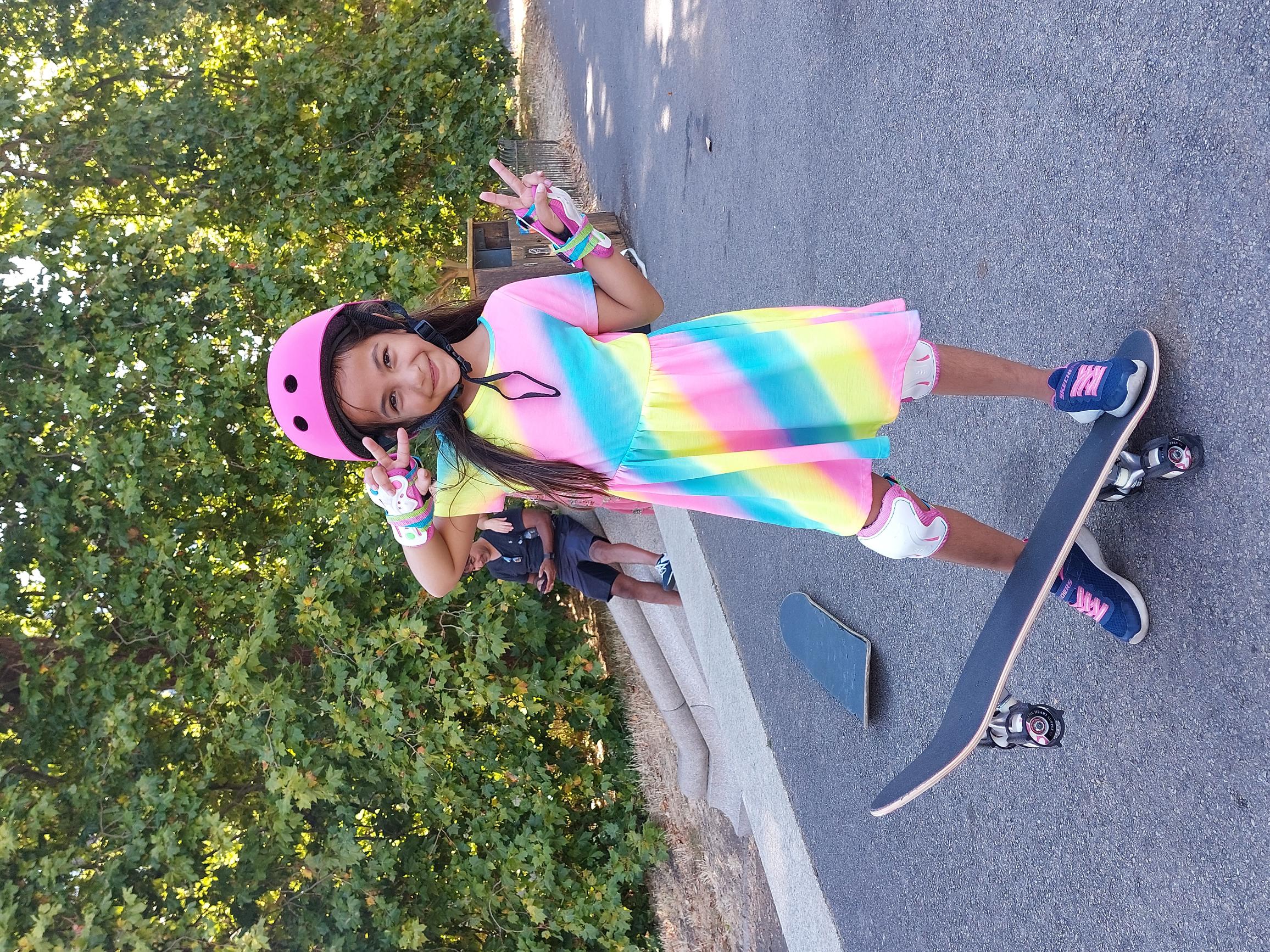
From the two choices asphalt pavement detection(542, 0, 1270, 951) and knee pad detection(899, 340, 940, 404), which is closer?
asphalt pavement detection(542, 0, 1270, 951)

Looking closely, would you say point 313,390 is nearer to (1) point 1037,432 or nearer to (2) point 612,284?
(2) point 612,284

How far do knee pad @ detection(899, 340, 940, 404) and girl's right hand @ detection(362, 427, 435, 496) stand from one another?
130 cm

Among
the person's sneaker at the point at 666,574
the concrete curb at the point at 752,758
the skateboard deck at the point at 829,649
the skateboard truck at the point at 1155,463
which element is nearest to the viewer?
the skateboard truck at the point at 1155,463

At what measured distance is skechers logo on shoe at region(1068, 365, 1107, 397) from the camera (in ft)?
7.13

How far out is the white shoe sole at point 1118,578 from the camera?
2.23 meters

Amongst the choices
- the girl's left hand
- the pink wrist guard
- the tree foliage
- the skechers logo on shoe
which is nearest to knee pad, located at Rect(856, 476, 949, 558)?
the skechers logo on shoe

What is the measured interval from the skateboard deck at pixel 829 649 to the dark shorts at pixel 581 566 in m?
1.32

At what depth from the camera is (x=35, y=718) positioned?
5121mm

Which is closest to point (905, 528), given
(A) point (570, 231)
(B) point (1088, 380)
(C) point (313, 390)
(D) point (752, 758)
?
(B) point (1088, 380)

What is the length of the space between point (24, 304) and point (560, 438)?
4659 millimetres

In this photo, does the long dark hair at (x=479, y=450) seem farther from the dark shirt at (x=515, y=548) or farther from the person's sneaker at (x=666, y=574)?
the person's sneaker at (x=666, y=574)

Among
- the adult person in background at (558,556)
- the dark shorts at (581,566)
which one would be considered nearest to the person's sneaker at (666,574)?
the adult person in background at (558,556)

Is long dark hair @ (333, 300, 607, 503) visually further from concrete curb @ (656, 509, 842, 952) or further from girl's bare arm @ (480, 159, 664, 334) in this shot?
concrete curb @ (656, 509, 842, 952)

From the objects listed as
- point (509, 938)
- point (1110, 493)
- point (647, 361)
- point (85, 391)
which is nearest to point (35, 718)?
point (85, 391)
